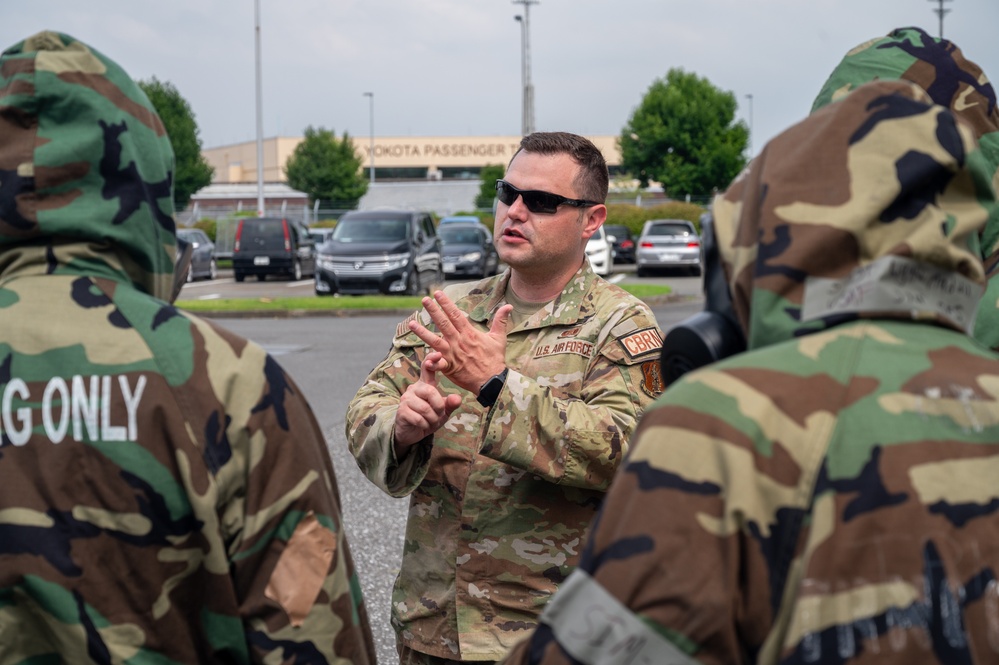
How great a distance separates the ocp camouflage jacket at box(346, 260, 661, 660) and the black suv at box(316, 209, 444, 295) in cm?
1920

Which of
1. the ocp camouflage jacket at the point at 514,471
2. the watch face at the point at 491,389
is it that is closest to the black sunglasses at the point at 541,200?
the ocp camouflage jacket at the point at 514,471

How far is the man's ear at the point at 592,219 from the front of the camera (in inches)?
135

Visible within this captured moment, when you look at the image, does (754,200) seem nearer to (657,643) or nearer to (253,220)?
(657,643)

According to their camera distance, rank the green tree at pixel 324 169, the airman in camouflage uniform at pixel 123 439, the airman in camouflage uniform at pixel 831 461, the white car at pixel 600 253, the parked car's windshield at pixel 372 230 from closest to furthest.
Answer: the airman in camouflage uniform at pixel 831 461 < the airman in camouflage uniform at pixel 123 439 < the parked car's windshield at pixel 372 230 < the white car at pixel 600 253 < the green tree at pixel 324 169

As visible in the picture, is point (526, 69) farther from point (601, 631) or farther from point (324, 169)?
point (601, 631)

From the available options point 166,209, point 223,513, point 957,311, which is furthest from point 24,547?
point 957,311

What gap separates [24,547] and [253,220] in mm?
28864

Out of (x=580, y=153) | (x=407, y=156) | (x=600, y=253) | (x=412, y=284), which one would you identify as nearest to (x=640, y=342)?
(x=580, y=153)

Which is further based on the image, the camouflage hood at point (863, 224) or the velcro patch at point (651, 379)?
the velcro patch at point (651, 379)

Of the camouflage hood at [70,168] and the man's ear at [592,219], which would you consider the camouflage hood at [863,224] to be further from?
the man's ear at [592,219]

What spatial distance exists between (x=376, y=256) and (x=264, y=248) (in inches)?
350

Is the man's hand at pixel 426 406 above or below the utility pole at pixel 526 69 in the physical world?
below

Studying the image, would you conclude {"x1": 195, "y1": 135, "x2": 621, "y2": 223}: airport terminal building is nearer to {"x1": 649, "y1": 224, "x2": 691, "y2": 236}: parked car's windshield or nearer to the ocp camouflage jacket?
{"x1": 649, "y1": 224, "x2": 691, "y2": 236}: parked car's windshield

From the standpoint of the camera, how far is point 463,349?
9.11 feet
